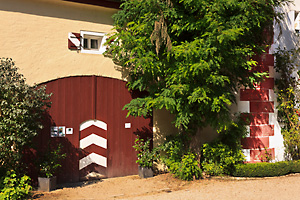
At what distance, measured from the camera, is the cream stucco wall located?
24.6ft

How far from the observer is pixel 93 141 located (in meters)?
8.34

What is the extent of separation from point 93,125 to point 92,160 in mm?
905

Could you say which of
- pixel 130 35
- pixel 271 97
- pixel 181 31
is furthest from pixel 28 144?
pixel 271 97

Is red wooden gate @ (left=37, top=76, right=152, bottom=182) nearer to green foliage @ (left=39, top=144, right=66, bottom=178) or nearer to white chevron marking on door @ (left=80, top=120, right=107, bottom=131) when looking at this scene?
white chevron marking on door @ (left=80, top=120, right=107, bottom=131)

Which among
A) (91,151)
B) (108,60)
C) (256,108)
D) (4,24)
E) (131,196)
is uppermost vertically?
(4,24)

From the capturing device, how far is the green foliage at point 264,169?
870cm

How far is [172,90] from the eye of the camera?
7.45 meters

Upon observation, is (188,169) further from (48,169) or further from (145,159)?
(48,169)

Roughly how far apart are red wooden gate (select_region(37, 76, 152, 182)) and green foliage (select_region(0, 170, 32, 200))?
121cm

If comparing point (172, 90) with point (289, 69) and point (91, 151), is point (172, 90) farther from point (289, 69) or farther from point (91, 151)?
point (289, 69)

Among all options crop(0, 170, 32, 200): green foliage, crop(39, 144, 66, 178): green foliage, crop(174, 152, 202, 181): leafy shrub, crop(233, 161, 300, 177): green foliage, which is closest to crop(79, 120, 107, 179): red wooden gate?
crop(39, 144, 66, 178): green foliage

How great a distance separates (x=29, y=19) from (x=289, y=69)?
7.70m

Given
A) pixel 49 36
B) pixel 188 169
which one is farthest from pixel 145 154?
pixel 49 36

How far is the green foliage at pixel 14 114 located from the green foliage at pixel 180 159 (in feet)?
11.5
